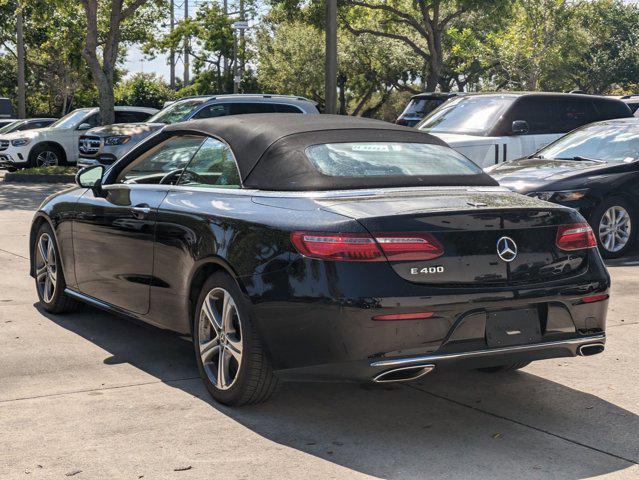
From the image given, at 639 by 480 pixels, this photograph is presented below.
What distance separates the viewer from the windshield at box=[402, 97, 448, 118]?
23406 millimetres

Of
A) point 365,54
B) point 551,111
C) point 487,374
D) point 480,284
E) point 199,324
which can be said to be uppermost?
point 365,54

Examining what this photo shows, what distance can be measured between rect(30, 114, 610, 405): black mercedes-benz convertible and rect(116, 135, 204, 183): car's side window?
3 centimetres

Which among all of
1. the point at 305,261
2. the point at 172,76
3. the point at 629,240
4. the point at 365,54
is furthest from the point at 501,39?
the point at 305,261

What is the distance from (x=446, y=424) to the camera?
4938 mm

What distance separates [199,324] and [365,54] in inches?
1868

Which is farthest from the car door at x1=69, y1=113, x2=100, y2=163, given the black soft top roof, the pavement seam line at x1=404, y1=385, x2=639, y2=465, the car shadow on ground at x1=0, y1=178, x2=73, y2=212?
the pavement seam line at x1=404, y1=385, x2=639, y2=465

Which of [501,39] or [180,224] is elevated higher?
[501,39]

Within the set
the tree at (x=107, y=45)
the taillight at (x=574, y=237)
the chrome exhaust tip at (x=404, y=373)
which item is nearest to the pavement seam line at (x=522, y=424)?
the chrome exhaust tip at (x=404, y=373)

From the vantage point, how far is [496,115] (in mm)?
14180

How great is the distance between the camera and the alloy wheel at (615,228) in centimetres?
1076

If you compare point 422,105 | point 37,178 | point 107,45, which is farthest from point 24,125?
point 422,105

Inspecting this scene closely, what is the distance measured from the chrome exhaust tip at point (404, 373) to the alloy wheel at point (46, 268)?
349cm

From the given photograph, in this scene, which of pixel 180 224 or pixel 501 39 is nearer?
pixel 180 224

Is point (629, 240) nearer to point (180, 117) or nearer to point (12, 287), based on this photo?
point (12, 287)
